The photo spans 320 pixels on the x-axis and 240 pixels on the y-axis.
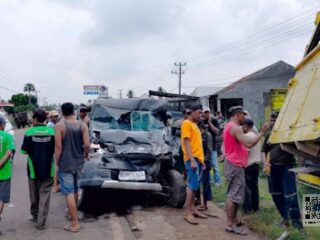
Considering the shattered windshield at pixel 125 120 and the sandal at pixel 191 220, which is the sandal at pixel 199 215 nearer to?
the sandal at pixel 191 220

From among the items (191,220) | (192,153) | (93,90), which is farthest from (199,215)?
(93,90)

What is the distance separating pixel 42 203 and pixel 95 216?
108cm

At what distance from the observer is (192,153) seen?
639 cm

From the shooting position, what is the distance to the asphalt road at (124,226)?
5.80 meters

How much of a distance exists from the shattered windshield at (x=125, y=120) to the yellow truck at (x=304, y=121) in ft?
15.8

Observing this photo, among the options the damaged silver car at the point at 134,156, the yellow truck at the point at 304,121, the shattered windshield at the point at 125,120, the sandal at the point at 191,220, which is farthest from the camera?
the shattered windshield at the point at 125,120

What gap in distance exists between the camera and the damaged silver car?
6984 mm

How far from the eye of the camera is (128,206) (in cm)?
758

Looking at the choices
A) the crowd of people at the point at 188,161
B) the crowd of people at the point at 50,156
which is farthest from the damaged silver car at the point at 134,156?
the crowd of people at the point at 50,156

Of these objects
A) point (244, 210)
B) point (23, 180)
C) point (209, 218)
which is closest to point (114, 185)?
point (209, 218)

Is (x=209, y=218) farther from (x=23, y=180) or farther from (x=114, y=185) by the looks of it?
(x=23, y=180)

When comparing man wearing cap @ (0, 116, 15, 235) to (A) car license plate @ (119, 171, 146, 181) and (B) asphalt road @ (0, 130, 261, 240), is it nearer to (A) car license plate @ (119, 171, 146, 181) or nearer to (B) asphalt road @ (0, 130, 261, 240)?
(B) asphalt road @ (0, 130, 261, 240)

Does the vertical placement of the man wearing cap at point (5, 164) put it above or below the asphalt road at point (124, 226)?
above

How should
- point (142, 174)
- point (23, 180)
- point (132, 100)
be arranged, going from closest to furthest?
point (142, 174) → point (132, 100) → point (23, 180)
